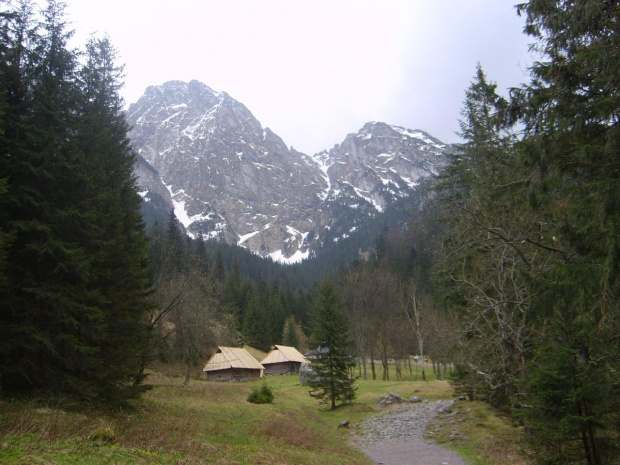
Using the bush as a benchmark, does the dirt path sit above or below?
below

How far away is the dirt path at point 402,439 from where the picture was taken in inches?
549

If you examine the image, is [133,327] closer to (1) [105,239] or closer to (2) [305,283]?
(1) [105,239]

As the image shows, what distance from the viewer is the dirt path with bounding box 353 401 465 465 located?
1394 centimetres

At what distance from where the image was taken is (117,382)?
46.0 ft

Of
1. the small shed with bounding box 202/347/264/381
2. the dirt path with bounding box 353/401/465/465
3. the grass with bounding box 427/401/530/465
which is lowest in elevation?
the dirt path with bounding box 353/401/465/465

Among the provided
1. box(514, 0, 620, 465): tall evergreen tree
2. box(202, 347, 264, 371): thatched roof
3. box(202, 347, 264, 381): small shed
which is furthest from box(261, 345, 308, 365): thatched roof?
box(514, 0, 620, 465): tall evergreen tree

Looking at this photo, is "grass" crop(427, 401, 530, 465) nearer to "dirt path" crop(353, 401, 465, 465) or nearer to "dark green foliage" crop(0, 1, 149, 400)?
"dirt path" crop(353, 401, 465, 465)

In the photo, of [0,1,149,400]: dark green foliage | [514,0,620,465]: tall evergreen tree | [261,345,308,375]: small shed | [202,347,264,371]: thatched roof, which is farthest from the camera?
[261,345,308,375]: small shed

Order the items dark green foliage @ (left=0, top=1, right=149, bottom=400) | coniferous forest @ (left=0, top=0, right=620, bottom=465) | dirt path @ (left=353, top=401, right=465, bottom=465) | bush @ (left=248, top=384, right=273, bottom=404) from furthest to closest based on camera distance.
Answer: bush @ (left=248, top=384, right=273, bottom=404)
dirt path @ (left=353, top=401, right=465, bottom=465)
dark green foliage @ (left=0, top=1, right=149, bottom=400)
coniferous forest @ (left=0, top=0, right=620, bottom=465)

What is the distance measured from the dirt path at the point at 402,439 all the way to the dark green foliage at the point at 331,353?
3520 mm

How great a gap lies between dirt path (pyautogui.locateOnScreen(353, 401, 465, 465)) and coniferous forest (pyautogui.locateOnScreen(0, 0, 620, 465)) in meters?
2.93

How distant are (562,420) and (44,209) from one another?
14.1m

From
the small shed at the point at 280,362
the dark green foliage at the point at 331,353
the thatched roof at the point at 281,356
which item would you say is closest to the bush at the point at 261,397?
the dark green foliage at the point at 331,353

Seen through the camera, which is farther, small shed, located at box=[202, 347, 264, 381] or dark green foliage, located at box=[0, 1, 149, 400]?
small shed, located at box=[202, 347, 264, 381]
